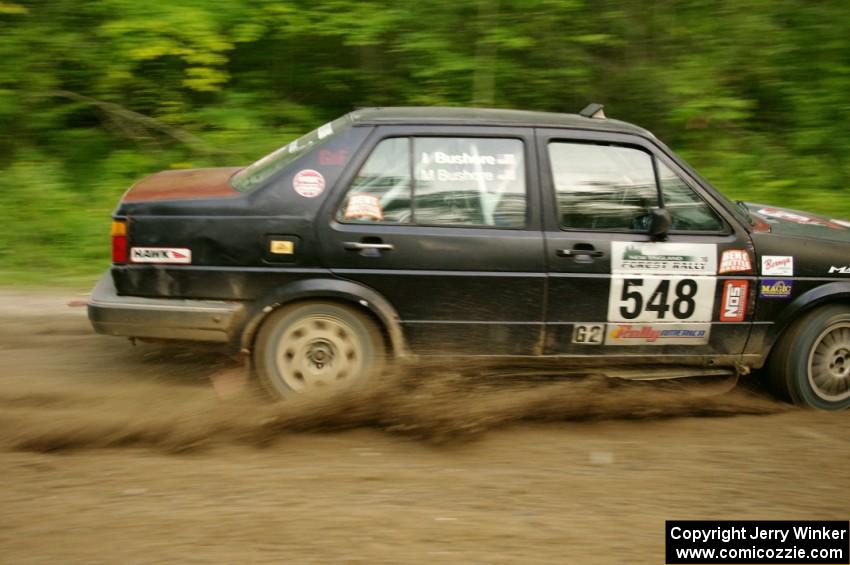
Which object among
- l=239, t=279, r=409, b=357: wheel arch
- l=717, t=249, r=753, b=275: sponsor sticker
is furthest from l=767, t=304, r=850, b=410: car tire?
l=239, t=279, r=409, b=357: wheel arch

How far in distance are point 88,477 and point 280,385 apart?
1.15 m

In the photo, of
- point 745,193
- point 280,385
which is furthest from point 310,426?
point 745,193

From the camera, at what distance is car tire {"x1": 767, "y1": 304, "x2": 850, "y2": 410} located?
5.34 meters

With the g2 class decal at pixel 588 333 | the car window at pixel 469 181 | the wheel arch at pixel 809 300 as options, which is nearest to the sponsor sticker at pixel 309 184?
the car window at pixel 469 181

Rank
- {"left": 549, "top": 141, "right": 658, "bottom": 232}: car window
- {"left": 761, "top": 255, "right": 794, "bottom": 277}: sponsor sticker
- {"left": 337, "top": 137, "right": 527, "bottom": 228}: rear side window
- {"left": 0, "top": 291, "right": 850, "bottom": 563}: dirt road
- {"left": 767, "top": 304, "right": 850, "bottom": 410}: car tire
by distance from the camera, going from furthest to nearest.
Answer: {"left": 767, "top": 304, "right": 850, "bottom": 410}: car tire
{"left": 761, "top": 255, "right": 794, "bottom": 277}: sponsor sticker
{"left": 549, "top": 141, "right": 658, "bottom": 232}: car window
{"left": 337, "top": 137, "right": 527, "bottom": 228}: rear side window
{"left": 0, "top": 291, "right": 850, "bottom": 563}: dirt road

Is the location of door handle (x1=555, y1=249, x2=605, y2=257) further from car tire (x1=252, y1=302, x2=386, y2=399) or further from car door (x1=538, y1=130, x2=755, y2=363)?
car tire (x1=252, y1=302, x2=386, y2=399)

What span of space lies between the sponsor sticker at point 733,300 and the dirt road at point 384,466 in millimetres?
549

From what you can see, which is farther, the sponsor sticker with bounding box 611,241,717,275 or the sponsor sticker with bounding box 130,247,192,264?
the sponsor sticker with bounding box 611,241,717,275

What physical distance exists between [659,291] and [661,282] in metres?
0.05

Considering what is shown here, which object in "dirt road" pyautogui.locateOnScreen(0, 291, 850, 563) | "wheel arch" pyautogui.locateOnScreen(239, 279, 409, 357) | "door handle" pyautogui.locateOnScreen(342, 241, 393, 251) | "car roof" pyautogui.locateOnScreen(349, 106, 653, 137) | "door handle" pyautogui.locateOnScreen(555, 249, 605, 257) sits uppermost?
"car roof" pyautogui.locateOnScreen(349, 106, 653, 137)

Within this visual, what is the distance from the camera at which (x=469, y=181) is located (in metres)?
5.02

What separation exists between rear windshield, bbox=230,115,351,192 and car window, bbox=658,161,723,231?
1847 mm

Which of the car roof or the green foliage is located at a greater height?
the green foliage

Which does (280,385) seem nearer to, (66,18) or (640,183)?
(640,183)
